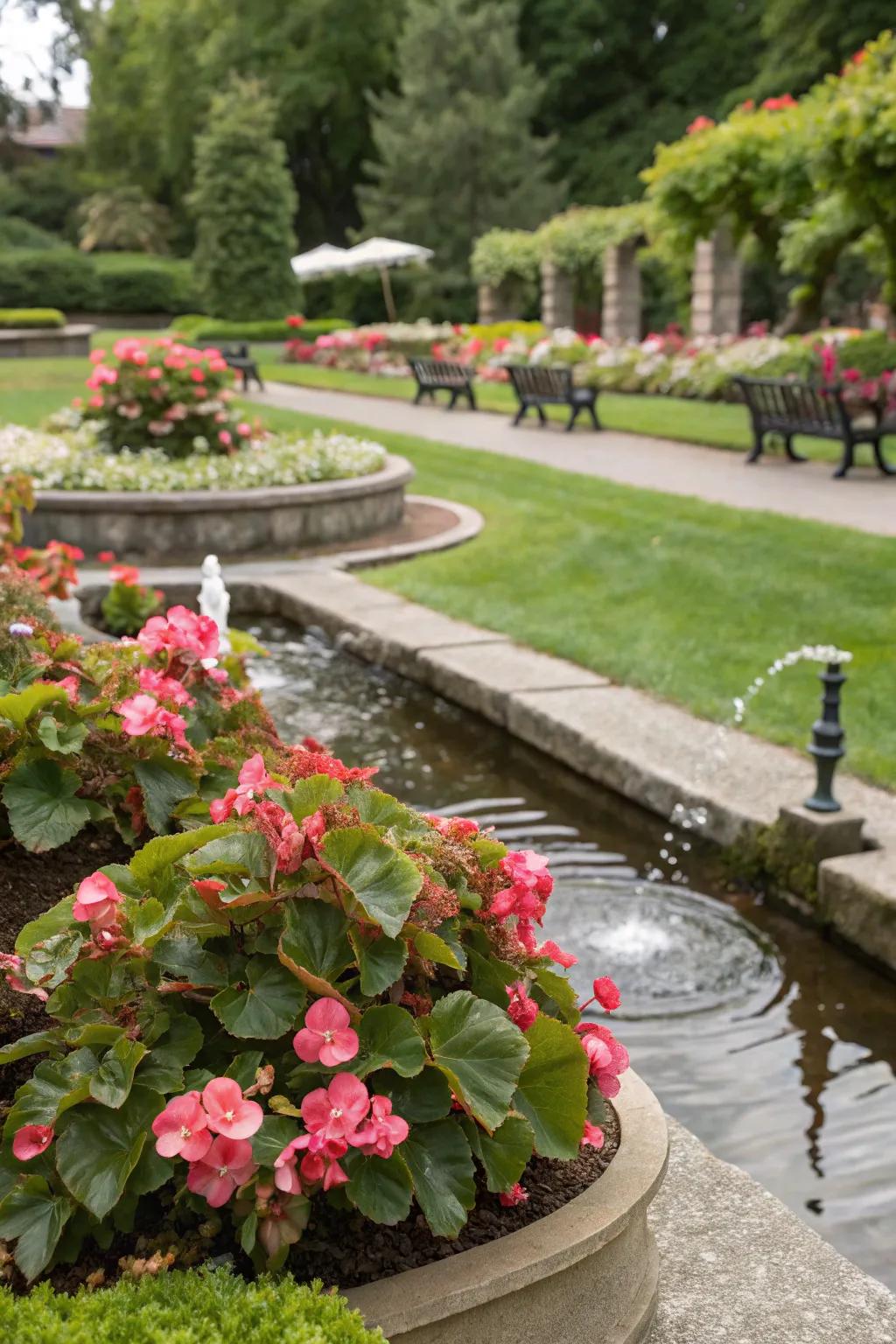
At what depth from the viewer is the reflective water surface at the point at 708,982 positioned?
3.49m

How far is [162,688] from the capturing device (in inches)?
126

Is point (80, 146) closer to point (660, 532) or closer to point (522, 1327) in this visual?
point (660, 532)

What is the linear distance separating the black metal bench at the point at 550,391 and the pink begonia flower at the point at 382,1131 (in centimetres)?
1606

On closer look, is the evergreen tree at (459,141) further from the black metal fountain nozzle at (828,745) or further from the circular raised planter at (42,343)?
the black metal fountain nozzle at (828,745)

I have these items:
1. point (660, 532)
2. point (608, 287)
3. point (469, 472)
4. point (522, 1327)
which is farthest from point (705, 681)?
point (608, 287)

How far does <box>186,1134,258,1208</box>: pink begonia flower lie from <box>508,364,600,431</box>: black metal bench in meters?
16.1

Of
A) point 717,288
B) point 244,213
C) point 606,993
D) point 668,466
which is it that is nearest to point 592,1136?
point 606,993

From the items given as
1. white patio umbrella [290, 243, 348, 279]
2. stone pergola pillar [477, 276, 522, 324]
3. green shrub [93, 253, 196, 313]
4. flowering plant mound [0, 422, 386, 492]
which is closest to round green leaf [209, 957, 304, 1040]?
flowering plant mound [0, 422, 386, 492]

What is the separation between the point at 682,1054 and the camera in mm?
3957

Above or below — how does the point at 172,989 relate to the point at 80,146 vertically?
below

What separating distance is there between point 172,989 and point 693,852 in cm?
329

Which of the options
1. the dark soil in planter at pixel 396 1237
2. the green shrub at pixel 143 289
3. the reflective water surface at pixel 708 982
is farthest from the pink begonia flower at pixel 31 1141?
the green shrub at pixel 143 289

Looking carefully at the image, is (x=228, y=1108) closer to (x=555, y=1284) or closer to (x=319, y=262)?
(x=555, y=1284)

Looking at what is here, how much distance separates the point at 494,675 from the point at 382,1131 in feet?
15.9
